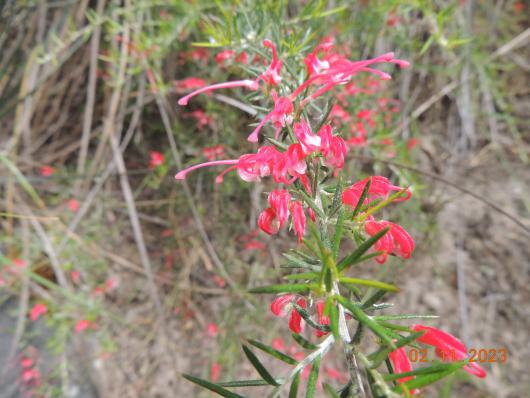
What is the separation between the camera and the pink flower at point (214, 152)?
1.12 m

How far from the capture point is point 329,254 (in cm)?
29

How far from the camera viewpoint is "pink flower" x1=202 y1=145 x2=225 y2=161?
3.69 ft

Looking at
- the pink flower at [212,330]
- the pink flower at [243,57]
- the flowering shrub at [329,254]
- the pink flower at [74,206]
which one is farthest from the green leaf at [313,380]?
the pink flower at [74,206]

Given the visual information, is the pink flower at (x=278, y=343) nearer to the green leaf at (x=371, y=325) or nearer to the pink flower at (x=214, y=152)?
the pink flower at (x=214, y=152)

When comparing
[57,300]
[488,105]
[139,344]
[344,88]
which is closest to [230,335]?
[139,344]

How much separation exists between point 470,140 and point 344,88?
70 centimetres

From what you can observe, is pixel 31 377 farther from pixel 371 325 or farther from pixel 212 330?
pixel 371 325

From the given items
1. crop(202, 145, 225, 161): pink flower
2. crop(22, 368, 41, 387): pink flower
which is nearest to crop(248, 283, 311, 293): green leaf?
crop(202, 145, 225, 161): pink flower

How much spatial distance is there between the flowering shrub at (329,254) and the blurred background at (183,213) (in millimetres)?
739

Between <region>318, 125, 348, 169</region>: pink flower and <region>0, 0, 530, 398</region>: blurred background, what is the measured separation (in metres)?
0.76

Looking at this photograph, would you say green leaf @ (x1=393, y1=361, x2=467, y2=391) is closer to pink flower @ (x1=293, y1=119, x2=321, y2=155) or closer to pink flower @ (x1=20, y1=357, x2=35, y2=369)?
pink flower @ (x1=293, y1=119, x2=321, y2=155)

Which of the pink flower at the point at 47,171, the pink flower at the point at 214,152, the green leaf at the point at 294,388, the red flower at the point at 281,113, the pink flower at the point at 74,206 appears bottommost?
the pink flower at the point at 74,206

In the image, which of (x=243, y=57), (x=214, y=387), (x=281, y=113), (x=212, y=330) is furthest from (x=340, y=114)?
(x=212, y=330)

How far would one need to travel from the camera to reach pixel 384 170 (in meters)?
1.23
